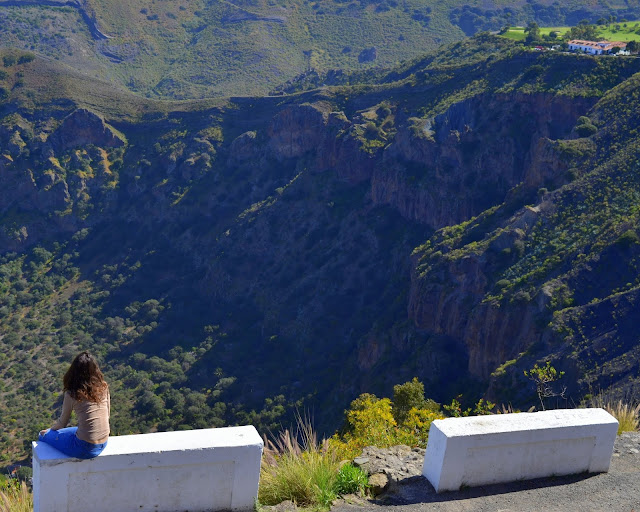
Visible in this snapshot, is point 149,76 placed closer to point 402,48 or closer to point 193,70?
point 193,70

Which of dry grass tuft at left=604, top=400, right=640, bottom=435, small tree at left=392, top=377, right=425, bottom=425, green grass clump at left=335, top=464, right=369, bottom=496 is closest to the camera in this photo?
green grass clump at left=335, top=464, right=369, bottom=496

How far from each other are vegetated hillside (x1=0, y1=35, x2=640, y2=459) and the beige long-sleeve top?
27.1 meters

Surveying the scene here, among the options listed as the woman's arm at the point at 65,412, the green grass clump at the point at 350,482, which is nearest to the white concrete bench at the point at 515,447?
the green grass clump at the point at 350,482

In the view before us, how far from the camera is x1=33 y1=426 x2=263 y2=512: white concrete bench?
9930 millimetres

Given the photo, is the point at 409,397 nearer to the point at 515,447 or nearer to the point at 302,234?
the point at 515,447

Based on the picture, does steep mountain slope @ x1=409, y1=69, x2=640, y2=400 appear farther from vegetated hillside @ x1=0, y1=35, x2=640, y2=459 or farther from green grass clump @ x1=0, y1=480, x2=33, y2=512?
green grass clump @ x1=0, y1=480, x2=33, y2=512

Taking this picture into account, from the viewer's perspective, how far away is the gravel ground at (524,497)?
11031 mm

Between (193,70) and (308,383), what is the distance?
10168cm

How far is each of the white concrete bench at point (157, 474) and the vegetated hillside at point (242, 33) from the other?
122652mm

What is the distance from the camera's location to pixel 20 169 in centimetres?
7869

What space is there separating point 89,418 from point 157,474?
3.89 feet

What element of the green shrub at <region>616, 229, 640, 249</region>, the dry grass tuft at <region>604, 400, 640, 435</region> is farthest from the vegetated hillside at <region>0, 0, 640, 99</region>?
the dry grass tuft at <region>604, 400, 640, 435</region>

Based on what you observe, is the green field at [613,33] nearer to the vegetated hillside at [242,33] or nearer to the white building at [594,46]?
the white building at [594,46]

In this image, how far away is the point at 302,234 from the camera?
2628 inches
